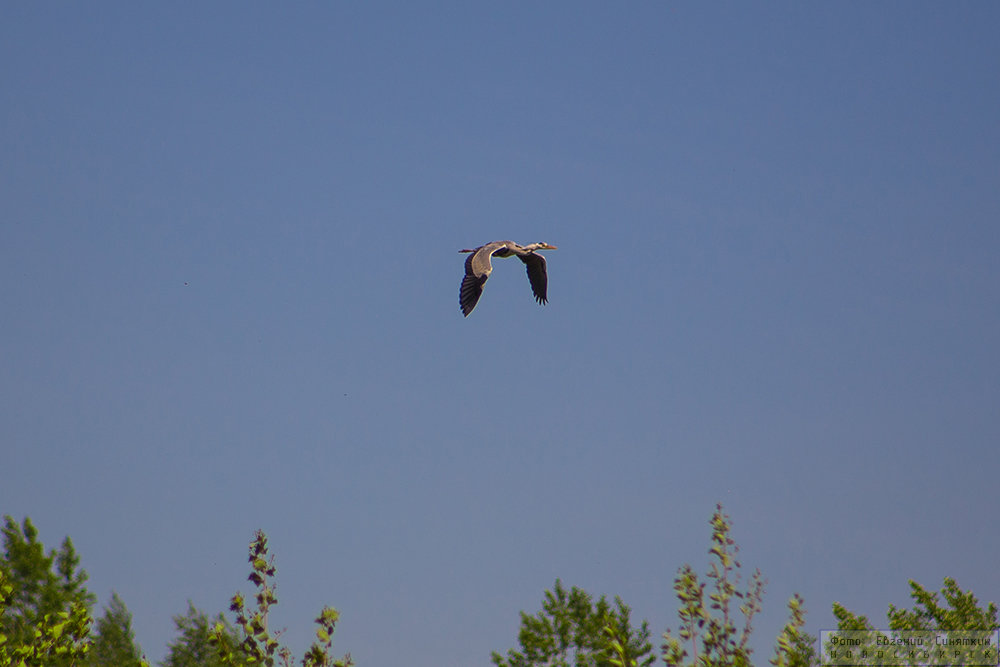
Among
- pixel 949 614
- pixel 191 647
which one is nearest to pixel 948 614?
pixel 949 614

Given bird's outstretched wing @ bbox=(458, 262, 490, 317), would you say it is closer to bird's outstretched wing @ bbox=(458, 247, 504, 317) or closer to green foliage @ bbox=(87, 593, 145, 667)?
bird's outstretched wing @ bbox=(458, 247, 504, 317)

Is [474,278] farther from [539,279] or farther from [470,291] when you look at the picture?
[539,279]

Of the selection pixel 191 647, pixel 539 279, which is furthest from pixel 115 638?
pixel 539 279

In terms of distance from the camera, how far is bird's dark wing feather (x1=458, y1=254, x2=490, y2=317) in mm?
27109

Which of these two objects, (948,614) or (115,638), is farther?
(115,638)

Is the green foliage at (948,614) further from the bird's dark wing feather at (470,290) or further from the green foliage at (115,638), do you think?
the green foliage at (115,638)

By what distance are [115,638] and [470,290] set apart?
35142mm

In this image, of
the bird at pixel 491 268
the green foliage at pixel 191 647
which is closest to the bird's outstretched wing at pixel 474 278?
the bird at pixel 491 268

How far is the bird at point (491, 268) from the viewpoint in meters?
27.3

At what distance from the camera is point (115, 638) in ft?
180

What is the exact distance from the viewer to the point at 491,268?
92.7 ft

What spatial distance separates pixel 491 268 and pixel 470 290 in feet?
3.76

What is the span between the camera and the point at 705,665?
828cm

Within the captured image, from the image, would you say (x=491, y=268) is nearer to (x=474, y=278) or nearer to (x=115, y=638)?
(x=474, y=278)
